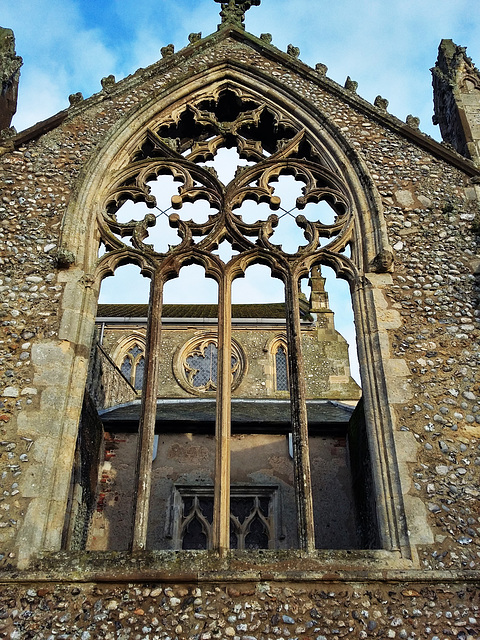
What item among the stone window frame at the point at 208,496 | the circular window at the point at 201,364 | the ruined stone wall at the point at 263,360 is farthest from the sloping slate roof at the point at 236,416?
the circular window at the point at 201,364

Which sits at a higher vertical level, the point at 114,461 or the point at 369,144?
the point at 369,144

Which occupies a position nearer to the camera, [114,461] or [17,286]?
[17,286]

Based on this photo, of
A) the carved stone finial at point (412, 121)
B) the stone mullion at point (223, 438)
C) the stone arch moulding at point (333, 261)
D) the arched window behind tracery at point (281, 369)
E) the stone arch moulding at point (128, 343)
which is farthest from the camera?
the stone arch moulding at point (128, 343)

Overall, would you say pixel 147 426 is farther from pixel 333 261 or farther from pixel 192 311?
pixel 192 311

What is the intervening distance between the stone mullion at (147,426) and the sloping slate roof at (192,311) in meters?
9.87

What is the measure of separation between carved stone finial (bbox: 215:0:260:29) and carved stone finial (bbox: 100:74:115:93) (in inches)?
92.1

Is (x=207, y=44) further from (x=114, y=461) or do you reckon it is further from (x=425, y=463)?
(x=425, y=463)

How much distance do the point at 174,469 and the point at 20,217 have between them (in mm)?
4242

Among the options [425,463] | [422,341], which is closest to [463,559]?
[425,463]

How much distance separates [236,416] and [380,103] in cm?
511

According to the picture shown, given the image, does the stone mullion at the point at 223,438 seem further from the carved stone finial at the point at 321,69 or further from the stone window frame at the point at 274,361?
the stone window frame at the point at 274,361

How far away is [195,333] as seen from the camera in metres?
16.8

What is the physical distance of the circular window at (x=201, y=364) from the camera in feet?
52.4

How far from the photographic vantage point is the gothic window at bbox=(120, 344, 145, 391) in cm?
1686
